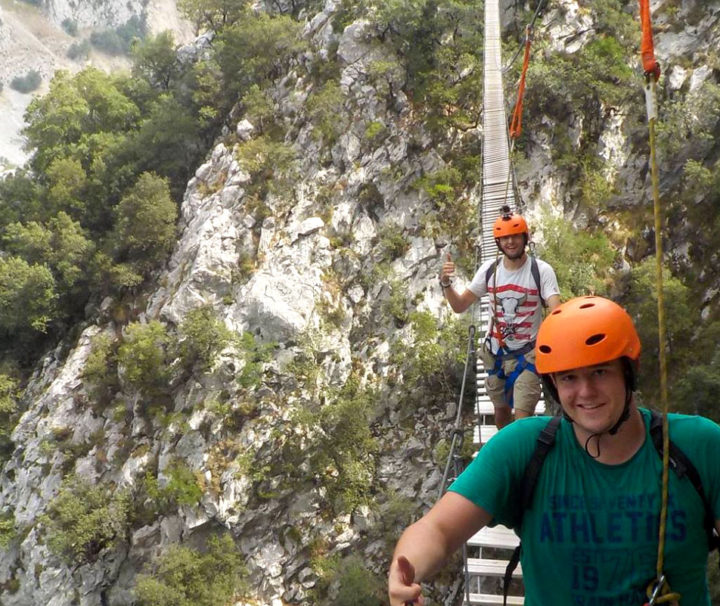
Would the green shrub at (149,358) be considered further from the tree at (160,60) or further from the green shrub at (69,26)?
the green shrub at (69,26)

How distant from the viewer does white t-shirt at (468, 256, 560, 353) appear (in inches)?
184

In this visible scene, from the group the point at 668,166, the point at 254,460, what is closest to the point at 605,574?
the point at 254,460

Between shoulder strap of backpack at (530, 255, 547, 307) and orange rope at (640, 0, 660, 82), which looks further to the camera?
shoulder strap of backpack at (530, 255, 547, 307)

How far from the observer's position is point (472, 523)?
1.75 meters

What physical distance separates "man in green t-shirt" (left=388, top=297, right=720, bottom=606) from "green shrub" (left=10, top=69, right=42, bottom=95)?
93988mm

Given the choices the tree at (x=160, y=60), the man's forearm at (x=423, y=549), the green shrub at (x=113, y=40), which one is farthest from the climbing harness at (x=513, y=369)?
the green shrub at (x=113, y=40)

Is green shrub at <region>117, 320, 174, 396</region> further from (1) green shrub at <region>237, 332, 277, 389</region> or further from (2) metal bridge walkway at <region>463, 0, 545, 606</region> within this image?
(2) metal bridge walkway at <region>463, 0, 545, 606</region>

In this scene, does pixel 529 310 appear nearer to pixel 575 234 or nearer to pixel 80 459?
pixel 575 234

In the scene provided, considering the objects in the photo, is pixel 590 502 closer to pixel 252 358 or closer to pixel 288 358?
pixel 288 358

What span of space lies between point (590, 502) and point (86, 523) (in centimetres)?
1563

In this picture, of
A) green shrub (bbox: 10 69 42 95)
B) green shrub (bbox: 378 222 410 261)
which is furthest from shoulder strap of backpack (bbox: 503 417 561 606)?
green shrub (bbox: 10 69 42 95)

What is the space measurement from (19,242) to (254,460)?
14182mm

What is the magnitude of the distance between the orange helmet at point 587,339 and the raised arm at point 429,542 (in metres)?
0.53

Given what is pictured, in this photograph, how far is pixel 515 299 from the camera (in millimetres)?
4707
